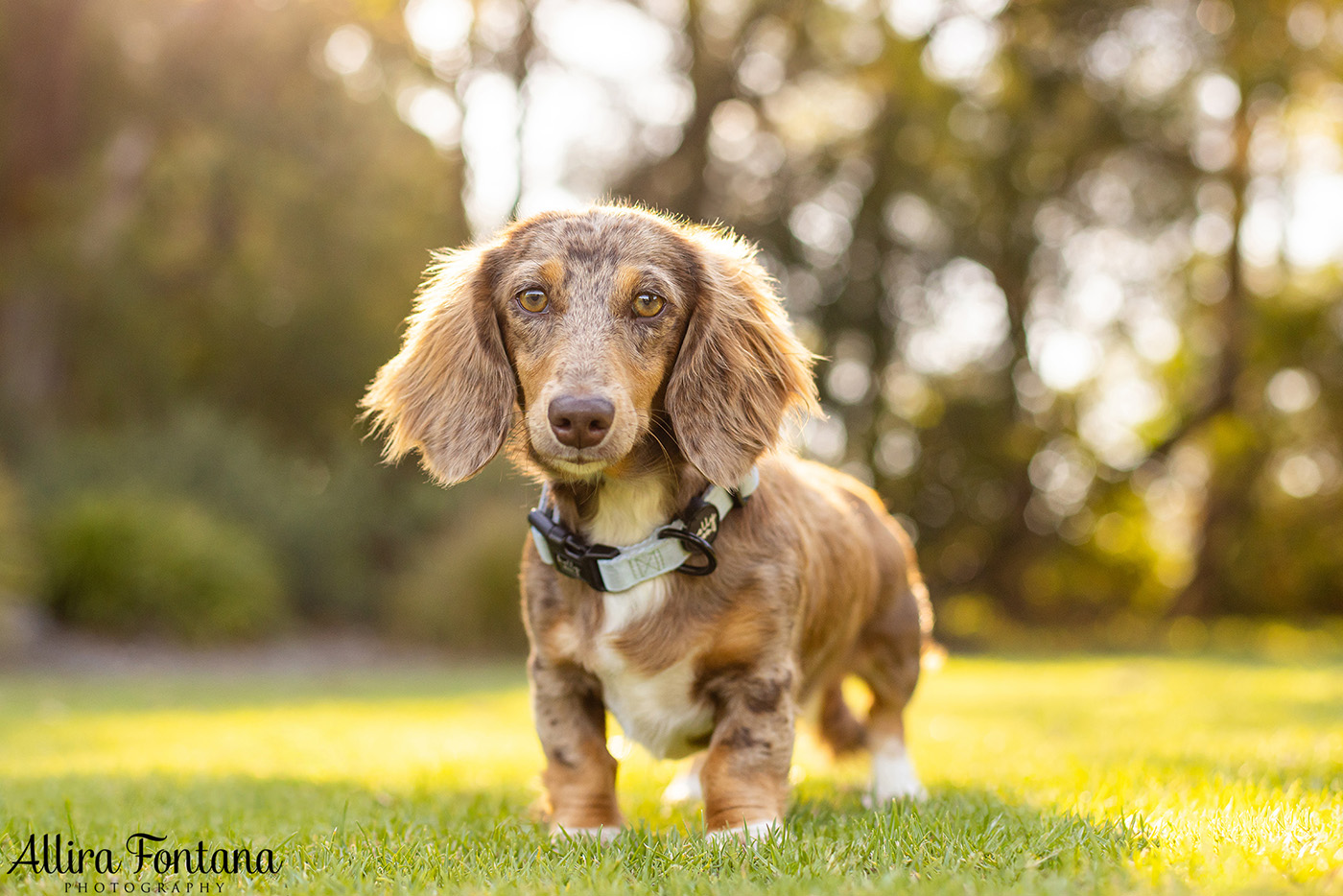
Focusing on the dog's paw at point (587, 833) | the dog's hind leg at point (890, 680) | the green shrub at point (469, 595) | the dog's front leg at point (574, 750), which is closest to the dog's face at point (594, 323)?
the dog's front leg at point (574, 750)

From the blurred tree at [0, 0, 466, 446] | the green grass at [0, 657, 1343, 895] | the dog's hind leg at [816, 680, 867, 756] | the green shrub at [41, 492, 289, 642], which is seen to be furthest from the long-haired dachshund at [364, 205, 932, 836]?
the blurred tree at [0, 0, 466, 446]

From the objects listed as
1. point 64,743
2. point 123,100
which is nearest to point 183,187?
point 123,100

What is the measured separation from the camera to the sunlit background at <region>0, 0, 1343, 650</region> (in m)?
14.4

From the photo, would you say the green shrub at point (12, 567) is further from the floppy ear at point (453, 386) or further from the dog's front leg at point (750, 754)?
the dog's front leg at point (750, 754)

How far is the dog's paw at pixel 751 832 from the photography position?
243 centimetres

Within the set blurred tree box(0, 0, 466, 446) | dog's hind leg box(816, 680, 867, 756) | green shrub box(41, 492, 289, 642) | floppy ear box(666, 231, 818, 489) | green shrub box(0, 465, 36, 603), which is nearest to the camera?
floppy ear box(666, 231, 818, 489)

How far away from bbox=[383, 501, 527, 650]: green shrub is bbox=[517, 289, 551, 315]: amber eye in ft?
30.7

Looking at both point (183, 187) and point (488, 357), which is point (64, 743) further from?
point (183, 187)

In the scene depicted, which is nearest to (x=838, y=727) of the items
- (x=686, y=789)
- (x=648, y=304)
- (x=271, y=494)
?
(x=686, y=789)

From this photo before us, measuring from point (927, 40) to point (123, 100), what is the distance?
12.0 m

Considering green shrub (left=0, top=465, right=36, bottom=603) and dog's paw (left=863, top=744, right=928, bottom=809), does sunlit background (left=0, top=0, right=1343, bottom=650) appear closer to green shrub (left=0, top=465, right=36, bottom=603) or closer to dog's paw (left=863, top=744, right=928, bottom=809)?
green shrub (left=0, top=465, right=36, bottom=603)

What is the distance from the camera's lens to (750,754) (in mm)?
2684

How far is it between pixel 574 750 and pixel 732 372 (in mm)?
1095

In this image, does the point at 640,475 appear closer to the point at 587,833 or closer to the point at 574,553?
the point at 574,553
